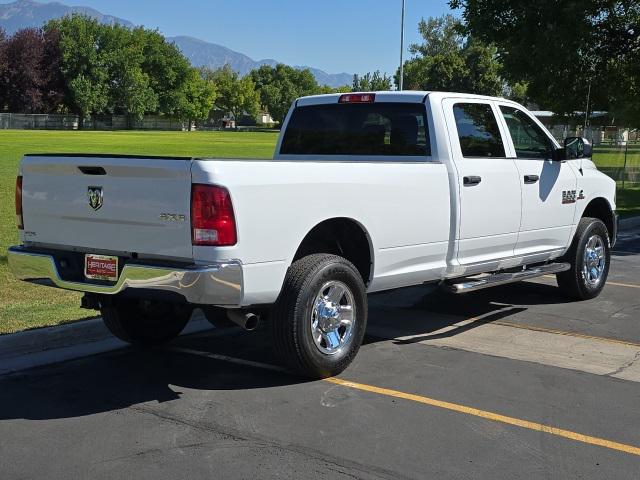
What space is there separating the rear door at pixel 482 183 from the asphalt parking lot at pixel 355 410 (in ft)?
2.79

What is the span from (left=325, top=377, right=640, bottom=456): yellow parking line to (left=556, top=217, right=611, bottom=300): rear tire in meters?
3.65

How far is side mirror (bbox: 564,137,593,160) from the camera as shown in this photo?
7613 mm

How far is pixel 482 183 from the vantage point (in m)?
6.50

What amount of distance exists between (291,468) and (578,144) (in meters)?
5.16

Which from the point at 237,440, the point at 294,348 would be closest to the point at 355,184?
the point at 294,348

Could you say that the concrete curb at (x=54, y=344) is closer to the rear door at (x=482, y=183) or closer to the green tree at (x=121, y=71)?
the rear door at (x=482, y=183)

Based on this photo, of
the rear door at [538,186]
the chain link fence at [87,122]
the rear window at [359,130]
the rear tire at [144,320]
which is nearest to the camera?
the rear tire at [144,320]

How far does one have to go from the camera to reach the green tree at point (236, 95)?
136m

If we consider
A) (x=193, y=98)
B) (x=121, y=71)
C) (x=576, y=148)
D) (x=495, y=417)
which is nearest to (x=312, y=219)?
(x=495, y=417)

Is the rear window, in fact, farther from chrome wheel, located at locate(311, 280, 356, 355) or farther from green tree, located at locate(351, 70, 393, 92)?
green tree, located at locate(351, 70, 393, 92)

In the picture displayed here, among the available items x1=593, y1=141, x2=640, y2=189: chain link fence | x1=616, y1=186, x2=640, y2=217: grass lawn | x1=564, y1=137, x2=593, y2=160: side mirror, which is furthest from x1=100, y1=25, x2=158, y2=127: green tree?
x1=564, y1=137, x2=593, y2=160: side mirror

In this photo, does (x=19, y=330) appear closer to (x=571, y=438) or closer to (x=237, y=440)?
(x=237, y=440)

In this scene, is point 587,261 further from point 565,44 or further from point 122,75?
point 122,75

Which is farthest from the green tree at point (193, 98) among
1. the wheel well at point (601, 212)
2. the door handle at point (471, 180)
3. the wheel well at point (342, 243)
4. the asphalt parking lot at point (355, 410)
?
the wheel well at point (342, 243)
